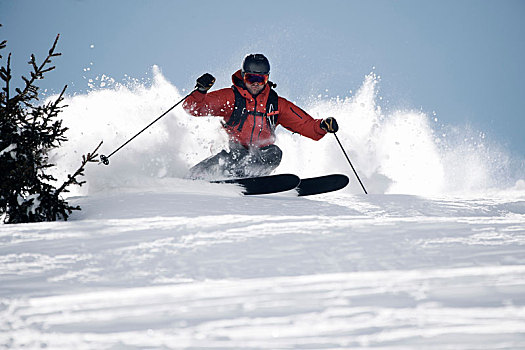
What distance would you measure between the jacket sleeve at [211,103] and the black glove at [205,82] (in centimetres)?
17

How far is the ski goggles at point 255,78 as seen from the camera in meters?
5.67

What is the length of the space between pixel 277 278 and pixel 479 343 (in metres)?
0.79

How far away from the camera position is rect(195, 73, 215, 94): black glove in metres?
5.45

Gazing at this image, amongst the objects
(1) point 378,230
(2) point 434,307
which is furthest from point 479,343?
(1) point 378,230

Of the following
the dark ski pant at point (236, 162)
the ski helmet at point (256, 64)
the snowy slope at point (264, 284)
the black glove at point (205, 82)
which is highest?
the ski helmet at point (256, 64)

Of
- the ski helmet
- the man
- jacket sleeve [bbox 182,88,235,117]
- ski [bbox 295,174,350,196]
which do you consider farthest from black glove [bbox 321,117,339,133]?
jacket sleeve [bbox 182,88,235,117]

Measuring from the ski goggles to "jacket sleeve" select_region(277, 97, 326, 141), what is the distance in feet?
1.95

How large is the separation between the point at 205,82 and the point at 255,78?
668 millimetres

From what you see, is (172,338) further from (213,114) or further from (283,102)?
(283,102)

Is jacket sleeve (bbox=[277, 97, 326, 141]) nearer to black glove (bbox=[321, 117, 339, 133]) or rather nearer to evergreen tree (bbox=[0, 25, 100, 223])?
black glove (bbox=[321, 117, 339, 133])

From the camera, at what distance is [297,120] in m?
6.27

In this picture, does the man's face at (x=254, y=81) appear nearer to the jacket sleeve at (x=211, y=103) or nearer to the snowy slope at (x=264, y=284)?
the jacket sleeve at (x=211, y=103)

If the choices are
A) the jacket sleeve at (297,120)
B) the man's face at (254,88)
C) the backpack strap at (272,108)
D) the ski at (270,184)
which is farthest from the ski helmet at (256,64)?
the ski at (270,184)

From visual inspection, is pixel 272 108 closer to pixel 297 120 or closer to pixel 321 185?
pixel 297 120
